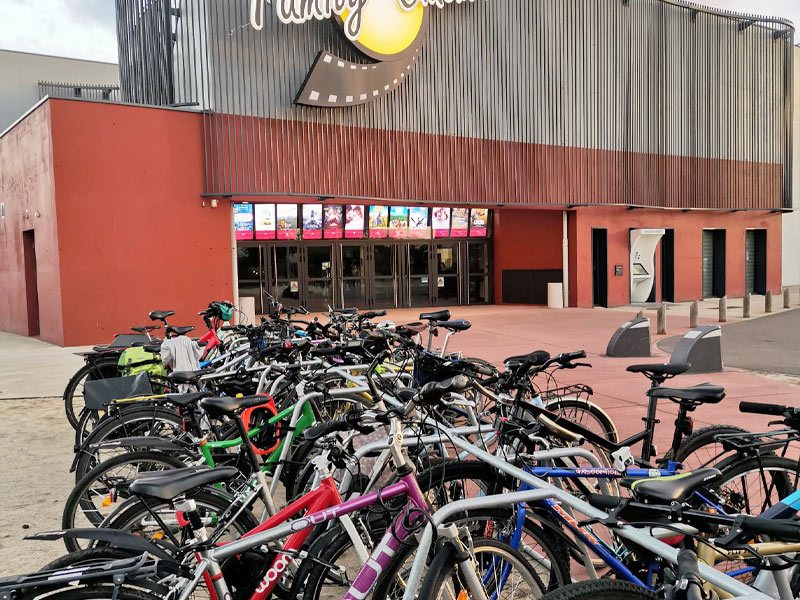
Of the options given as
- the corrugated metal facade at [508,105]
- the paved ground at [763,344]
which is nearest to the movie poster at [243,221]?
the corrugated metal facade at [508,105]

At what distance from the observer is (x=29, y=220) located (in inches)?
585

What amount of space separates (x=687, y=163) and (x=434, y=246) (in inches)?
368

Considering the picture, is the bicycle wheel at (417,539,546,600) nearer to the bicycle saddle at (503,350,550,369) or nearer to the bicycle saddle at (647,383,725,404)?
the bicycle saddle at (503,350,550,369)

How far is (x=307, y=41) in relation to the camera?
15477mm

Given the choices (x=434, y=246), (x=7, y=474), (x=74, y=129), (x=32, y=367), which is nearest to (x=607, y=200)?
(x=434, y=246)

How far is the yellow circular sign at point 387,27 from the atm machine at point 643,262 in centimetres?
999

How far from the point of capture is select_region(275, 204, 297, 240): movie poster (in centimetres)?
1955

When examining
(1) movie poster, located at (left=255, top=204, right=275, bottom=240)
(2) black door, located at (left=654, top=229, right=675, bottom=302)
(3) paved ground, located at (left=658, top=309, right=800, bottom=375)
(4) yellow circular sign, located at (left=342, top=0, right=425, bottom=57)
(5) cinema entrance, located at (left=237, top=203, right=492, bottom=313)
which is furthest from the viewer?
(2) black door, located at (left=654, top=229, right=675, bottom=302)

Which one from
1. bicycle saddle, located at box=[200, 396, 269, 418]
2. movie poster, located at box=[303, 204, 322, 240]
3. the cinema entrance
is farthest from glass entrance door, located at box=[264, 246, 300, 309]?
bicycle saddle, located at box=[200, 396, 269, 418]

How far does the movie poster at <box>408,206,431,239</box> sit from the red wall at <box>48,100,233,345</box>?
25.3 ft

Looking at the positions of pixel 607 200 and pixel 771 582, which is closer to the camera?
pixel 771 582

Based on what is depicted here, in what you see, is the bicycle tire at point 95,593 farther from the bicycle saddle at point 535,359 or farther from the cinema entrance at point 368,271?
the cinema entrance at point 368,271

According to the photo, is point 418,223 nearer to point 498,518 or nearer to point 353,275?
point 353,275

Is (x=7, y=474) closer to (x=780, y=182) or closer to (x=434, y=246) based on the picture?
(x=434, y=246)
